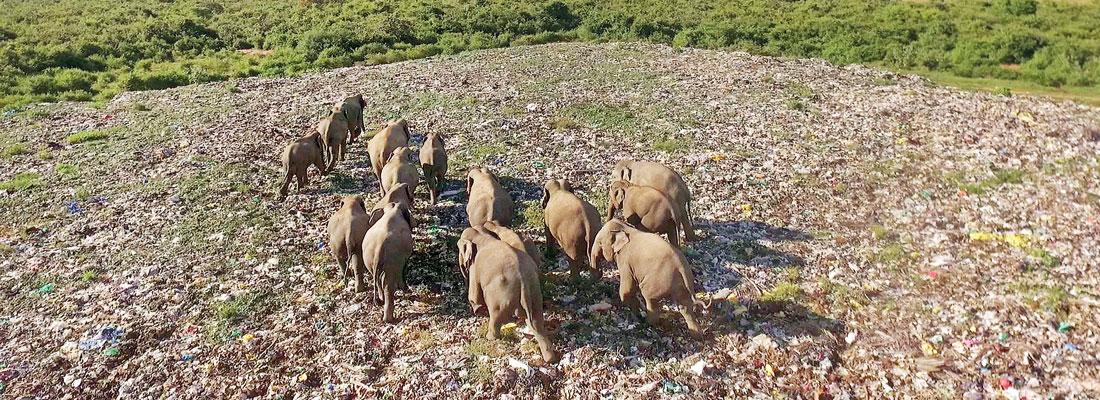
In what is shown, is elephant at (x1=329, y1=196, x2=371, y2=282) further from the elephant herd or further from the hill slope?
the hill slope

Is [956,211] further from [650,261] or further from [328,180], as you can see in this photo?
[328,180]

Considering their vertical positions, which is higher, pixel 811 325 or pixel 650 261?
pixel 650 261

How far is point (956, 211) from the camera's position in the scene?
1121 cm

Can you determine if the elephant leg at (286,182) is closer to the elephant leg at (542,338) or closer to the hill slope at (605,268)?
the hill slope at (605,268)

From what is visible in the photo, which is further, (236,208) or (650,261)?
(236,208)

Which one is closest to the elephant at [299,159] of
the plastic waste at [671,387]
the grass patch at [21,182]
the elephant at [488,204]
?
the elephant at [488,204]

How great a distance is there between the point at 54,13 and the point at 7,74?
14691 millimetres

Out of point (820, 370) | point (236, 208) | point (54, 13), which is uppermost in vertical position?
point (54, 13)

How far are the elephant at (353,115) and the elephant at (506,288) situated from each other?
284 inches

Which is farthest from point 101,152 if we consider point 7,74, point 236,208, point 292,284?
point 7,74

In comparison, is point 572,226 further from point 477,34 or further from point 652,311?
point 477,34

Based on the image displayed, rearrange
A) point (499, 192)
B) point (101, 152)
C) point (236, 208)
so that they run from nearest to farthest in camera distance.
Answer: point (499, 192) → point (236, 208) → point (101, 152)

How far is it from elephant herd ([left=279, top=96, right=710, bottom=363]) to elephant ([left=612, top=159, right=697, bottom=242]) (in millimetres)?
15

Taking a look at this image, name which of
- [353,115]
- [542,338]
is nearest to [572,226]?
[542,338]
